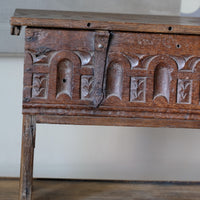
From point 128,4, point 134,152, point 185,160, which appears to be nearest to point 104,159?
point 134,152

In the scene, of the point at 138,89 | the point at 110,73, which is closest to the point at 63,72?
the point at 110,73

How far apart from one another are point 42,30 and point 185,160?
126 cm

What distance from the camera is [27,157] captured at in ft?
4.88

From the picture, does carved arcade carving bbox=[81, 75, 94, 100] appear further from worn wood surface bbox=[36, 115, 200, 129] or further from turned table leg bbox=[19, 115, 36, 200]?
turned table leg bbox=[19, 115, 36, 200]

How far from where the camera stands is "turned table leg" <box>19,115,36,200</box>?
1481mm

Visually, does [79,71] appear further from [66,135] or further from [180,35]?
[66,135]

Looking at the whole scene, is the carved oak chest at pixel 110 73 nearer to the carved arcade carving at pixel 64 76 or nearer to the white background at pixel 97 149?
the carved arcade carving at pixel 64 76

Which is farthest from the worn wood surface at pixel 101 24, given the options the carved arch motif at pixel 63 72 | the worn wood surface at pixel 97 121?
the worn wood surface at pixel 97 121

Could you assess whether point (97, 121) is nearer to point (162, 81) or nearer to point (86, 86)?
point (86, 86)

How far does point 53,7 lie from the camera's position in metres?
2.10

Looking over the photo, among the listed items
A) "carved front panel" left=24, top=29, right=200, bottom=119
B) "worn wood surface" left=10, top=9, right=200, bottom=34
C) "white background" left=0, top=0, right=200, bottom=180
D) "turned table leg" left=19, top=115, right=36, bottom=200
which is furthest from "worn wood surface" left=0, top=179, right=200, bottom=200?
"worn wood surface" left=10, top=9, right=200, bottom=34

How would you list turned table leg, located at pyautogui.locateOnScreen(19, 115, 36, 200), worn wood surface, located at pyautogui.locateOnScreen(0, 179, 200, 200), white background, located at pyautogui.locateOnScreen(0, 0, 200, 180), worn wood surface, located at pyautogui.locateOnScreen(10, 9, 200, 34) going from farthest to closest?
1. white background, located at pyautogui.locateOnScreen(0, 0, 200, 180)
2. worn wood surface, located at pyautogui.locateOnScreen(0, 179, 200, 200)
3. turned table leg, located at pyautogui.locateOnScreen(19, 115, 36, 200)
4. worn wood surface, located at pyautogui.locateOnScreen(10, 9, 200, 34)

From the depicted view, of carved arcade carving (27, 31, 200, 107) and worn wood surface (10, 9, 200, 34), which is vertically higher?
worn wood surface (10, 9, 200, 34)

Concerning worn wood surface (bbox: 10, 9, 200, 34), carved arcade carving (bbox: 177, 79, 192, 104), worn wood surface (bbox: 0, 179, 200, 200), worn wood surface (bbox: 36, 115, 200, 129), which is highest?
worn wood surface (bbox: 10, 9, 200, 34)
